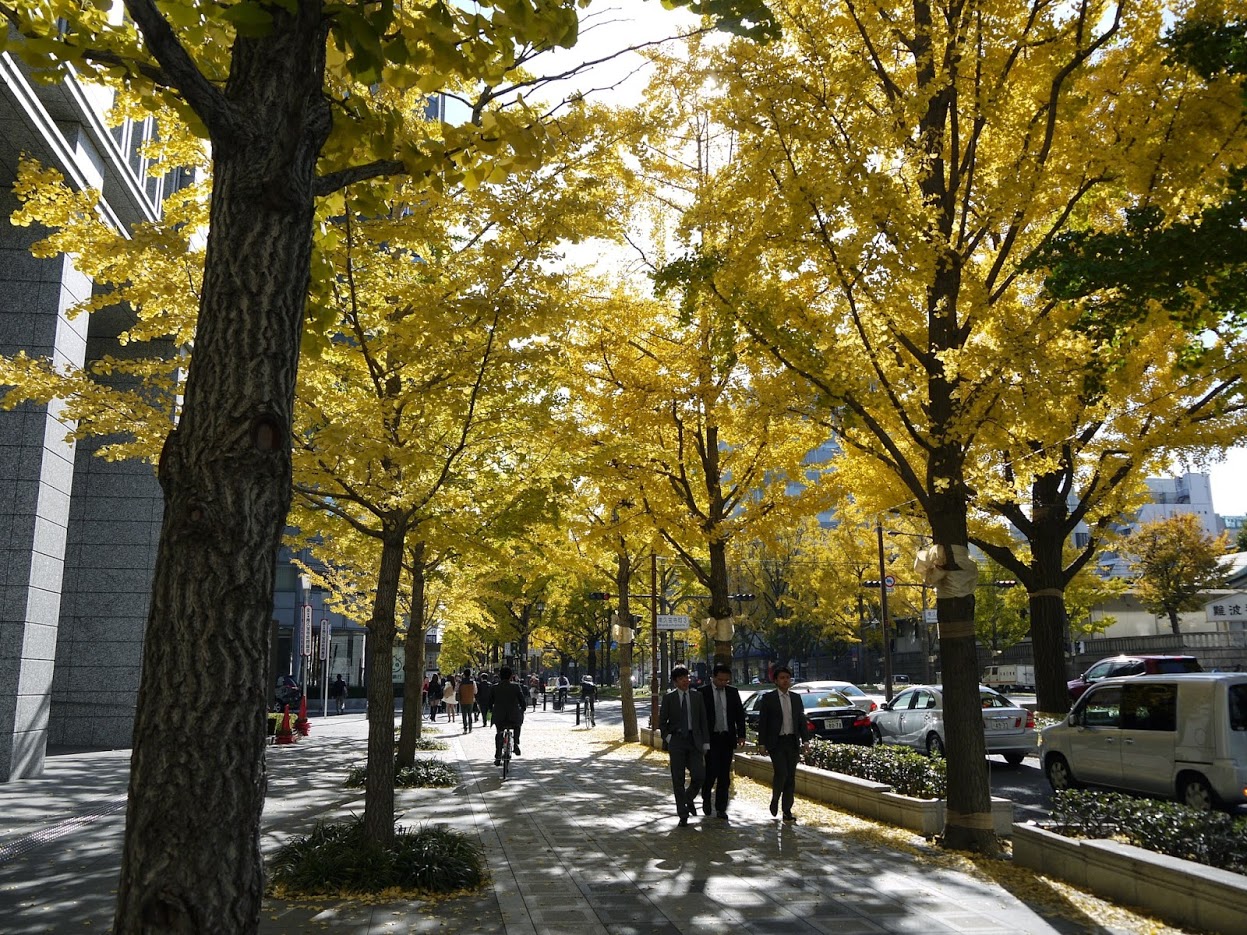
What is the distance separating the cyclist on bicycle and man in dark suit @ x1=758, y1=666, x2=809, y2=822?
5.88 metres

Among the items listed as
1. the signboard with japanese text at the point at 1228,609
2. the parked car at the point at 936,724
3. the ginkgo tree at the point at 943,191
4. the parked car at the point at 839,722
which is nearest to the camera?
the ginkgo tree at the point at 943,191

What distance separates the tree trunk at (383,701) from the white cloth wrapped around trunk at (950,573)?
485 centimetres

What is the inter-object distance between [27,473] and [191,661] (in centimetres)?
1263

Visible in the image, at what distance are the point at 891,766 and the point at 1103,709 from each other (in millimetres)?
3426

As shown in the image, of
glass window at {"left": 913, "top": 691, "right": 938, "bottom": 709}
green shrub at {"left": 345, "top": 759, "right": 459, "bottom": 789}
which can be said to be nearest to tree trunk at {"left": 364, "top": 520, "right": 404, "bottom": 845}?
green shrub at {"left": 345, "top": 759, "right": 459, "bottom": 789}

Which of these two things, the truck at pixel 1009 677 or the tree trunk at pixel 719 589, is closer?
the tree trunk at pixel 719 589

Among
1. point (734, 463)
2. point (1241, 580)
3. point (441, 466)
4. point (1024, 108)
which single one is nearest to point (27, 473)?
point (441, 466)

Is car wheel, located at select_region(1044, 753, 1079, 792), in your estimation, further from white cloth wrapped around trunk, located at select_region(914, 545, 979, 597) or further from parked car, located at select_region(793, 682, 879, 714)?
parked car, located at select_region(793, 682, 879, 714)

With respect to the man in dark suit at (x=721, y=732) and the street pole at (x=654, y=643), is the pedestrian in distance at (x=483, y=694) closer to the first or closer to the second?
the street pole at (x=654, y=643)

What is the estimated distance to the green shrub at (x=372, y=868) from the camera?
710 centimetres

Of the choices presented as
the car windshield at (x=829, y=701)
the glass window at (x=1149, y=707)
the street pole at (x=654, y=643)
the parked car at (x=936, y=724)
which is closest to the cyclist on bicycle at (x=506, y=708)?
the street pole at (x=654, y=643)

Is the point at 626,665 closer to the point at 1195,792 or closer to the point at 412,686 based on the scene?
the point at 412,686

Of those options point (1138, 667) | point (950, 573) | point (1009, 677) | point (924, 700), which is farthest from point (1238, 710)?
point (1009, 677)

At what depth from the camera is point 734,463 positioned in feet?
53.5
